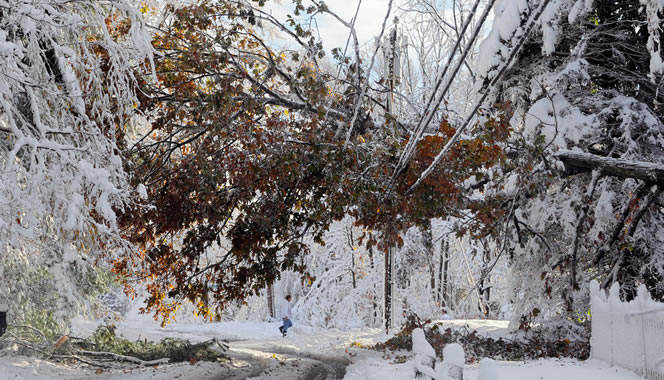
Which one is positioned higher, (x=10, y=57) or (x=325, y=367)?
(x=10, y=57)

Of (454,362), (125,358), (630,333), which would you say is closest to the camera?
(454,362)

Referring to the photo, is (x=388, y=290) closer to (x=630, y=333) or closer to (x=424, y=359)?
(x=630, y=333)

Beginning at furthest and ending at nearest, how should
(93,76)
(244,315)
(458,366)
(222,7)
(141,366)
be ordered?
(244,315) → (141,366) → (222,7) → (93,76) → (458,366)

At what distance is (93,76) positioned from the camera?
25.8 feet

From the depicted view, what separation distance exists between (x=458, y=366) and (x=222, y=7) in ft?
27.6

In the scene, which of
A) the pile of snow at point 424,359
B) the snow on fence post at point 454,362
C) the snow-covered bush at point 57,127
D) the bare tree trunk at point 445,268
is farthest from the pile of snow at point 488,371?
the bare tree trunk at point 445,268

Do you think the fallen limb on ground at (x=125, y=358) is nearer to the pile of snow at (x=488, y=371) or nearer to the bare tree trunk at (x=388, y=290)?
the bare tree trunk at (x=388, y=290)

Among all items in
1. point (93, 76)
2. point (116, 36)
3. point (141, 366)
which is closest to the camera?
point (93, 76)

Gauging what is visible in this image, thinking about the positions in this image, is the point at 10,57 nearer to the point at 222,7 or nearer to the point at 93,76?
the point at 93,76

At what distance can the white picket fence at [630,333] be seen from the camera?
734cm

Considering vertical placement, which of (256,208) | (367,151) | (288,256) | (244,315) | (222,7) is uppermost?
(222,7)

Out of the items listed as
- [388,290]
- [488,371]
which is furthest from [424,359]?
[388,290]

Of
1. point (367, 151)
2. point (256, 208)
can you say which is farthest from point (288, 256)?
point (367, 151)

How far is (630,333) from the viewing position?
7.96 metres
